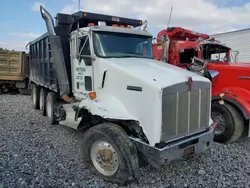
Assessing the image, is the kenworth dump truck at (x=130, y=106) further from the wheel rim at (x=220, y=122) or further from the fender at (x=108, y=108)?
the wheel rim at (x=220, y=122)

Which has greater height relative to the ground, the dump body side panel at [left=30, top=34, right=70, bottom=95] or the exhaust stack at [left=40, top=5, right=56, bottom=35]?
the exhaust stack at [left=40, top=5, right=56, bottom=35]

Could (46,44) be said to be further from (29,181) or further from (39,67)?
(29,181)

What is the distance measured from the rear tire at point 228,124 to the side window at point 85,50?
3.23 meters

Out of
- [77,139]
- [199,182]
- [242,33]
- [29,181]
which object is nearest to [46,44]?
[77,139]

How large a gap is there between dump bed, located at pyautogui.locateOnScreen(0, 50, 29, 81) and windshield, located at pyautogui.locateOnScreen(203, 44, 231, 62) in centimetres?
1079

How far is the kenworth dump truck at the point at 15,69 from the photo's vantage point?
14.0 m

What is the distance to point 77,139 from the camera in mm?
5727

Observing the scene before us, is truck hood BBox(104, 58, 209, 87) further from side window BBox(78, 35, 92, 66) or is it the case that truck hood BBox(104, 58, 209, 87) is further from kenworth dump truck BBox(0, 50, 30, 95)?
kenworth dump truck BBox(0, 50, 30, 95)

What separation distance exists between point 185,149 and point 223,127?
2.41 meters

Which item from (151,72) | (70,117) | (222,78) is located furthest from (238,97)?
(70,117)

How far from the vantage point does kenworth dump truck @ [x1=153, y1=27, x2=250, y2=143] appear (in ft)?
18.1

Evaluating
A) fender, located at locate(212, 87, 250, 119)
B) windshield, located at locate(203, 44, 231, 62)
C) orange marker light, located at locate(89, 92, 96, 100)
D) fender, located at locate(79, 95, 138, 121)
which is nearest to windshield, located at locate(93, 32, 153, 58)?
orange marker light, located at locate(89, 92, 96, 100)

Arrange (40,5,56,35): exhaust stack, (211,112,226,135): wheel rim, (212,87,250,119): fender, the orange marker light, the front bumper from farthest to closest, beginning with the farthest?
(40,5,56,35): exhaust stack
(211,112,226,135): wheel rim
(212,87,250,119): fender
the orange marker light
the front bumper

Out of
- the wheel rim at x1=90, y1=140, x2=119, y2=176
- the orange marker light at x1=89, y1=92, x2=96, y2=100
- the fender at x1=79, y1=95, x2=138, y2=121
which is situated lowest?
the wheel rim at x1=90, y1=140, x2=119, y2=176
